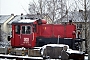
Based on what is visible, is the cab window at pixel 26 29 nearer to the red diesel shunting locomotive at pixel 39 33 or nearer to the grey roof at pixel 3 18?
the red diesel shunting locomotive at pixel 39 33

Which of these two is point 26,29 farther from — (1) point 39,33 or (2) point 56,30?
(2) point 56,30

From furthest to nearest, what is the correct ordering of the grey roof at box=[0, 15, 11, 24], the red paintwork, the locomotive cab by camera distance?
the grey roof at box=[0, 15, 11, 24], the red paintwork, the locomotive cab

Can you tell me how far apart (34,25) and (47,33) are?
145 cm

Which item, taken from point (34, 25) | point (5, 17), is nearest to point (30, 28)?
point (34, 25)

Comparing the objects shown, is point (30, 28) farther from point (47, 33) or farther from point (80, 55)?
point (80, 55)

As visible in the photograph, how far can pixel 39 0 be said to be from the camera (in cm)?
3088

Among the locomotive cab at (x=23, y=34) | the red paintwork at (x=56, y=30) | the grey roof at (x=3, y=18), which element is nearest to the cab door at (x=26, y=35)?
the locomotive cab at (x=23, y=34)

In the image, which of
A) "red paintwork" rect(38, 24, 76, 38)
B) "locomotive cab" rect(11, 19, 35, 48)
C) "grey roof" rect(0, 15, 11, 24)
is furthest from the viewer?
"grey roof" rect(0, 15, 11, 24)

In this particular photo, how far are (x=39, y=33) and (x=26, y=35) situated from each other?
1346 mm

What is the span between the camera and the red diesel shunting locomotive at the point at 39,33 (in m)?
16.8

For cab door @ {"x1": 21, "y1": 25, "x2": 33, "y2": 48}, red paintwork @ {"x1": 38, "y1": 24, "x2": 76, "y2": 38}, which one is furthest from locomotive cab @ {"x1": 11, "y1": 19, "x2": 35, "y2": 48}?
red paintwork @ {"x1": 38, "y1": 24, "x2": 76, "y2": 38}

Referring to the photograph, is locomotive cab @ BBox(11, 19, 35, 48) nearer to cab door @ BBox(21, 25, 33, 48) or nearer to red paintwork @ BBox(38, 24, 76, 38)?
cab door @ BBox(21, 25, 33, 48)

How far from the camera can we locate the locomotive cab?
54.8ft

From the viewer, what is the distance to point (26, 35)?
55.2 ft
